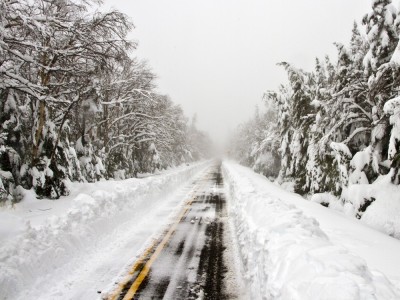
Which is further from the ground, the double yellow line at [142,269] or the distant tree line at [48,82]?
the distant tree line at [48,82]

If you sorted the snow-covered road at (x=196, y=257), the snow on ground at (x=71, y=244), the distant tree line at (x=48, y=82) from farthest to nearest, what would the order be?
the distant tree line at (x=48, y=82) < the snow on ground at (x=71, y=244) < the snow-covered road at (x=196, y=257)

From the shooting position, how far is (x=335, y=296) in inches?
123

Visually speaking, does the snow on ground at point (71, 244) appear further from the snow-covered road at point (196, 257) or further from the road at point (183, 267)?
the road at point (183, 267)

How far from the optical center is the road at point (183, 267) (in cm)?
564

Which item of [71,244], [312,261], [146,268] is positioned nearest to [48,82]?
[71,244]

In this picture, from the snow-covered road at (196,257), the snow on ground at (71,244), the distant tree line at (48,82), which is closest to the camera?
the snow-covered road at (196,257)

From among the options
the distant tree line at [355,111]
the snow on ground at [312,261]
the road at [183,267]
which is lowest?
the road at [183,267]

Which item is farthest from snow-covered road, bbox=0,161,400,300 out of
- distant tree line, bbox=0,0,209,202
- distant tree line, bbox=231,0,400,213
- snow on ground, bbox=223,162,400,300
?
distant tree line, bbox=231,0,400,213

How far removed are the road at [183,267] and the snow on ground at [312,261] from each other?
1.97ft

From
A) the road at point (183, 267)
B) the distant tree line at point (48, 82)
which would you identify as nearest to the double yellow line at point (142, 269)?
the road at point (183, 267)

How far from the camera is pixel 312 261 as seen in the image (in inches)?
160

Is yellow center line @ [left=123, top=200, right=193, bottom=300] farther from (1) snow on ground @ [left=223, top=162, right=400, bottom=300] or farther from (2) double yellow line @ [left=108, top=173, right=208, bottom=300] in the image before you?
(1) snow on ground @ [left=223, top=162, right=400, bottom=300]

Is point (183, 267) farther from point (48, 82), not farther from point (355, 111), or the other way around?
point (355, 111)

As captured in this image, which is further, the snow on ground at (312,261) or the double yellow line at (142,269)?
the double yellow line at (142,269)
